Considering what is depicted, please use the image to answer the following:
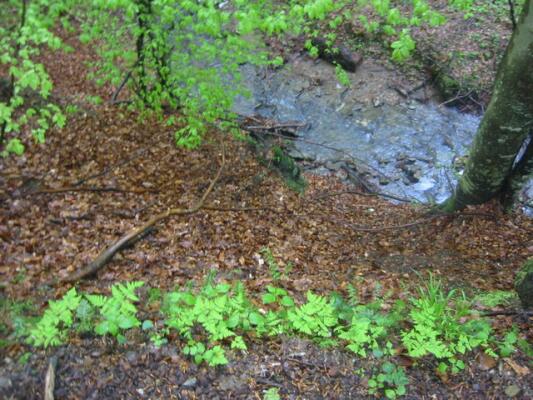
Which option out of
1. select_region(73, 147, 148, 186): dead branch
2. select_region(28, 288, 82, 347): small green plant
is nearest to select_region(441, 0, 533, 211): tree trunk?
select_region(73, 147, 148, 186): dead branch

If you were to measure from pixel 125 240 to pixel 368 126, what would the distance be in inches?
361

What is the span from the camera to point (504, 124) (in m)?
6.55

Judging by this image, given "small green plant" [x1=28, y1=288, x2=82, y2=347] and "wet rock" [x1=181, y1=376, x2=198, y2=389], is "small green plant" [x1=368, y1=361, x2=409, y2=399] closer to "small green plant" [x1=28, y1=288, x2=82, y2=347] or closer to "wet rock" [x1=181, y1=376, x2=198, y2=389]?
"wet rock" [x1=181, y1=376, x2=198, y2=389]

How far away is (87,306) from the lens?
12.8 ft

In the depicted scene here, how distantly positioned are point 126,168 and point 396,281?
4.95 meters

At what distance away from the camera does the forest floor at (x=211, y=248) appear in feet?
11.7

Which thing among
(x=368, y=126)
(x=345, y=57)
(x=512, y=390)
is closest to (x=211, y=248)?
(x=512, y=390)

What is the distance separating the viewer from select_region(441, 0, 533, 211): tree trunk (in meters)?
6.12

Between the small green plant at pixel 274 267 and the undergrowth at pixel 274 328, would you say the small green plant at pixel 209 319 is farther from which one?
the small green plant at pixel 274 267

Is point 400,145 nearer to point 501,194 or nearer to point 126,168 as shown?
point 501,194

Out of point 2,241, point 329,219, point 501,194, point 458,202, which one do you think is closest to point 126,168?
point 2,241

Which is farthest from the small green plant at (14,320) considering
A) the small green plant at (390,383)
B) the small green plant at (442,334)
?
the small green plant at (442,334)

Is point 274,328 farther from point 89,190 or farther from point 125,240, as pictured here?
point 89,190

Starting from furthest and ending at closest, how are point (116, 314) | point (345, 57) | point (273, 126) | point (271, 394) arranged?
point (345, 57), point (273, 126), point (116, 314), point (271, 394)
